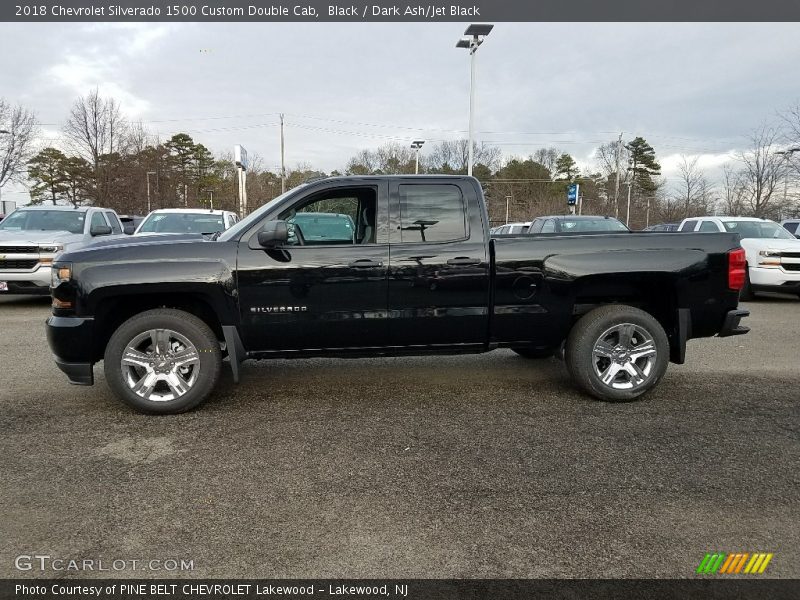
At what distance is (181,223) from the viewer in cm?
1105

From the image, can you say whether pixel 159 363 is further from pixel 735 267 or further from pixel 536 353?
pixel 735 267

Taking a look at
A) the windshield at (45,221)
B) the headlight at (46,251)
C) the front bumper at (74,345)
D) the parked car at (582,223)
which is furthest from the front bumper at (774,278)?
the windshield at (45,221)

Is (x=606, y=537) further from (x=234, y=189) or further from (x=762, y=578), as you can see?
(x=234, y=189)

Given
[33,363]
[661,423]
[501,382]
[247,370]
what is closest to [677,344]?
[661,423]

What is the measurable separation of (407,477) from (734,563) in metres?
1.75

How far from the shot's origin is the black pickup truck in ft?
14.4

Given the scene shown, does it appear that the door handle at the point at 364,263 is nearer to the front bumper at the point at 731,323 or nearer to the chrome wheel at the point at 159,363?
the chrome wheel at the point at 159,363

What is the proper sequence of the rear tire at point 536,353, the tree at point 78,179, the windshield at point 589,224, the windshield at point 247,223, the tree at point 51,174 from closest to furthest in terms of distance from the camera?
1. the windshield at point 247,223
2. the rear tire at point 536,353
3. the windshield at point 589,224
4. the tree at point 78,179
5. the tree at point 51,174

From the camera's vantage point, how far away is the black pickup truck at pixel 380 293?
14.4 ft

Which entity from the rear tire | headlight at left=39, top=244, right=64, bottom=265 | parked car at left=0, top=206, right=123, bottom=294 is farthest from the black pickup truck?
headlight at left=39, top=244, right=64, bottom=265

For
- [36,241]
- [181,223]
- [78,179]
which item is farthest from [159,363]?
[78,179]

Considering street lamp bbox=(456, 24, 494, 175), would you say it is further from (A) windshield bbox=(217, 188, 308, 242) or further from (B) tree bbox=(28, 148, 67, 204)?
(B) tree bbox=(28, 148, 67, 204)

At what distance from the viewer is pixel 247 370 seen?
5945mm

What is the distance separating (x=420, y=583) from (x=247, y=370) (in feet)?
13.1
